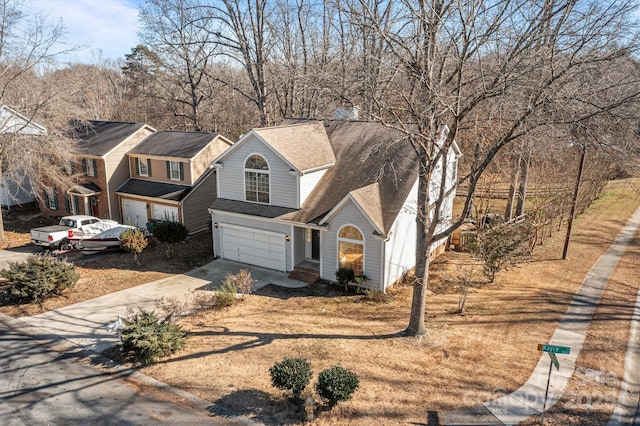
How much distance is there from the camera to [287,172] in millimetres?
18844

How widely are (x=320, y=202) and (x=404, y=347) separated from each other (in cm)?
824

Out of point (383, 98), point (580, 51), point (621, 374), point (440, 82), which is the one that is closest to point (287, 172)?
point (383, 98)

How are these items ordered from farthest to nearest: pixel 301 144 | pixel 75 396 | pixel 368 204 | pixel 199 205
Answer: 1. pixel 199 205
2. pixel 301 144
3. pixel 368 204
4. pixel 75 396

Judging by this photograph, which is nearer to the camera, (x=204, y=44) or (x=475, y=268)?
(x=475, y=268)

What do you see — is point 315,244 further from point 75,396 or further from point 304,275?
point 75,396

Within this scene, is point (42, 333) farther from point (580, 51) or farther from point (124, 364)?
point (580, 51)

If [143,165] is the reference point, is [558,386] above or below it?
below

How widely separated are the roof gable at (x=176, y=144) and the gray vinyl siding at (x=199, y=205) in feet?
6.27

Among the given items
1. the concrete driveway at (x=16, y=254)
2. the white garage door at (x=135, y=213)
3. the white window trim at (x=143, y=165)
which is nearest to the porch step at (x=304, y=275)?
the white garage door at (x=135, y=213)

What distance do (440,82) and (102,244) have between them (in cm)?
1926

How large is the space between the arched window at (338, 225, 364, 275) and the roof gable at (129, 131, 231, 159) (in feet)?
39.8

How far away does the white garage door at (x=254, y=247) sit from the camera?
19531 millimetres

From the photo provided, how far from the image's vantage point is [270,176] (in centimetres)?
1933

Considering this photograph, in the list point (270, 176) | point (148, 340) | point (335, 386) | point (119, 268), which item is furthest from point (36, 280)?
point (335, 386)
